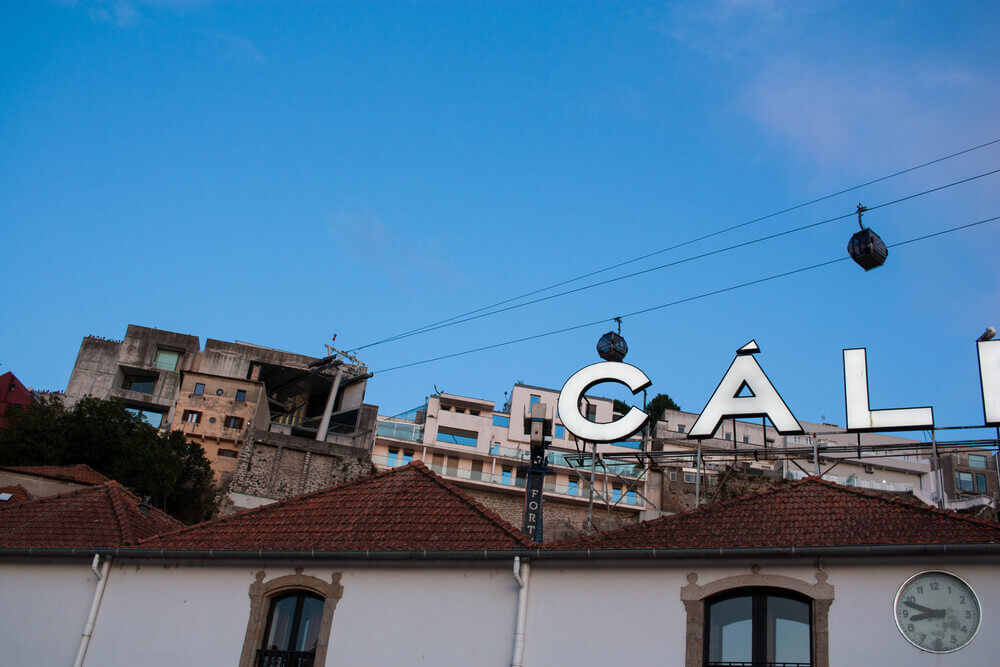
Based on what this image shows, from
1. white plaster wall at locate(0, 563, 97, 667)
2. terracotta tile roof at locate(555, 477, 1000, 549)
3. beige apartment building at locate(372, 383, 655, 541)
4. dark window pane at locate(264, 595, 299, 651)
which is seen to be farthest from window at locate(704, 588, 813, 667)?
beige apartment building at locate(372, 383, 655, 541)

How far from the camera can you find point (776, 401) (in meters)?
28.6

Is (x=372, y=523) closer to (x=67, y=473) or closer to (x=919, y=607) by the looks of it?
(x=919, y=607)

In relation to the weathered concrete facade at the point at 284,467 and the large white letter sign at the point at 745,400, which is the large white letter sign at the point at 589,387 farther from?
the weathered concrete facade at the point at 284,467

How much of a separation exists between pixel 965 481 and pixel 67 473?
63119 millimetres

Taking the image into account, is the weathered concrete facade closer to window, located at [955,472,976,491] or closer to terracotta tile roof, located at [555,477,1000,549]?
window, located at [955,472,976,491]

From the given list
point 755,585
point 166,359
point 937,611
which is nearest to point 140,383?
point 166,359

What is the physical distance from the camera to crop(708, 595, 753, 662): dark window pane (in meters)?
15.5

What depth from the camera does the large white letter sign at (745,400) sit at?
93.4ft

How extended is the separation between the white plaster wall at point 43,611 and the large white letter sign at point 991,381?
22082 millimetres

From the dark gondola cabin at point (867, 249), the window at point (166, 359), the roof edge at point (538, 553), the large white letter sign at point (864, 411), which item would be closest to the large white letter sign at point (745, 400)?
the large white letter sign at point (864, 411)

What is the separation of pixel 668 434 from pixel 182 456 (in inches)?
1467

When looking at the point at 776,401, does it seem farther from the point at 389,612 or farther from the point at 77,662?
the point at 77,662

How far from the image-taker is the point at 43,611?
2005 centimetres

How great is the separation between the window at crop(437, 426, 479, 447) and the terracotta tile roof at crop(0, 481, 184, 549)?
51.7 metres
